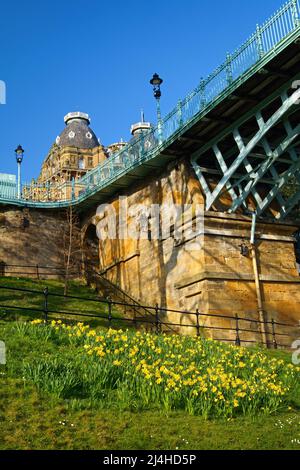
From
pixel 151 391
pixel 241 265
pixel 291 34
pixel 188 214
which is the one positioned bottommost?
pixel 151 391

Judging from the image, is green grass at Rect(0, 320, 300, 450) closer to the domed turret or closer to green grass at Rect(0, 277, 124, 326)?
green grass at Rect(0, 277, 124, 326)

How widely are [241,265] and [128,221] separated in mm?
5765

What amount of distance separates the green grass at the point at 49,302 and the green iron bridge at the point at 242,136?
4466mm

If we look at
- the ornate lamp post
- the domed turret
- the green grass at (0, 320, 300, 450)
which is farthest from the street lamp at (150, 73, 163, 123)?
the domed turret

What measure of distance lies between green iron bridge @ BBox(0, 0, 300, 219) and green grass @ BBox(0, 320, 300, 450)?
342 inches

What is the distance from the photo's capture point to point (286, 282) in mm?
17047

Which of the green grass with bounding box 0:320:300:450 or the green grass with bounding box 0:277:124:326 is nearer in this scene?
the green grass with bounding box 0:320:300:450

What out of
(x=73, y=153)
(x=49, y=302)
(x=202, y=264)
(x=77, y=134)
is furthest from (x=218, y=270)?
(x=77, y=134)

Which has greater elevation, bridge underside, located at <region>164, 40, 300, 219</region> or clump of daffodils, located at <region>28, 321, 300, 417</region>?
bridge underside, located at <region>164, 40, 300, 219</region>

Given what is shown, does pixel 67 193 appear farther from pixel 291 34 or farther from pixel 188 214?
pixel 291 34

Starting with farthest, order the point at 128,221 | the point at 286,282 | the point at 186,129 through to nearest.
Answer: the point at 128,221 < the point at 286,282 < the point at 186,129

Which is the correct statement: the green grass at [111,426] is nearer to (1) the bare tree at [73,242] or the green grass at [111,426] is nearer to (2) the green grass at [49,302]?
(2) the green grass at [49,302]

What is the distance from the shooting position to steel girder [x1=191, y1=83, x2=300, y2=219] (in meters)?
14.6
